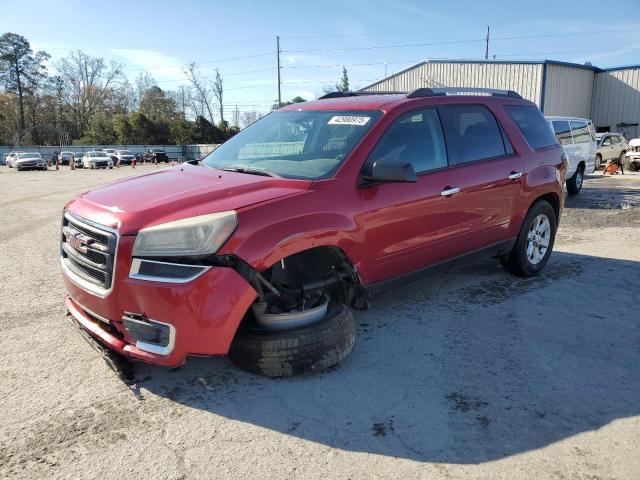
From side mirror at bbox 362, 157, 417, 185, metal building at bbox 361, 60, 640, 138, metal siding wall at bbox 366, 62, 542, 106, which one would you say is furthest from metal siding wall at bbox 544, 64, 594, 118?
side mirror at bbox 362, 157, 417, 185

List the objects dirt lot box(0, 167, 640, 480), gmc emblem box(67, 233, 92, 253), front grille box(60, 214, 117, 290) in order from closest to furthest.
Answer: dirt lot box(0, 167, 640, 480)
front grille box(60, 214, 117, 290)
gmc emblem box(67, 233, 92, 253)

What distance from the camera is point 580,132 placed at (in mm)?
14617

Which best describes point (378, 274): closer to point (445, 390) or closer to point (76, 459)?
point (445, 390)

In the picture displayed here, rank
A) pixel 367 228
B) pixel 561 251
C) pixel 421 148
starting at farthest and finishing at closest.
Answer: pixel 561 251, pixel 421 148, pixel 367 228

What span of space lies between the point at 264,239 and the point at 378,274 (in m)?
1.19

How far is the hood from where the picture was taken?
308 centimetres

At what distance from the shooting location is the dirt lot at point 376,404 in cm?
259

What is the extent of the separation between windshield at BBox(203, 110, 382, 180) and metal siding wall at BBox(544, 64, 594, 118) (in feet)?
96.9

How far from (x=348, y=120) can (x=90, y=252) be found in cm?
220

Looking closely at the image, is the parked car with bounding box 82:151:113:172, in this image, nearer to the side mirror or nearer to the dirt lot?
the dirt lot

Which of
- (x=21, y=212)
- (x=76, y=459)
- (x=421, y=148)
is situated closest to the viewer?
(x=76, y=459)

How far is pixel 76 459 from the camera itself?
2.62m

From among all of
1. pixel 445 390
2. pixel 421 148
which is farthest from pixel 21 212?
pixel 445 390

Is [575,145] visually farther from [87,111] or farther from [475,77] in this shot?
[87,111]
